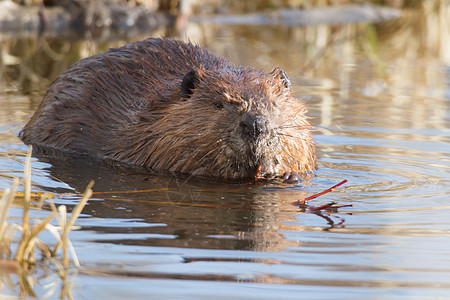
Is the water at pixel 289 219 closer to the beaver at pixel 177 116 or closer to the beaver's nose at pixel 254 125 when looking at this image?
the beaver at pixel 177 116

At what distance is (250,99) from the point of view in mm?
4203

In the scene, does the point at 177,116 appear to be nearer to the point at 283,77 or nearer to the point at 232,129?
the point at 232,129

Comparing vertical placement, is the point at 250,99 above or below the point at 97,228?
above

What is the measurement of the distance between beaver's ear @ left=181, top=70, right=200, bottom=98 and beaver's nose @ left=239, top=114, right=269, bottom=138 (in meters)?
0.65

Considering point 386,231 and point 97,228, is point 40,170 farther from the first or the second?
point 386,231

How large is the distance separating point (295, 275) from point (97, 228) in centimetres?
96

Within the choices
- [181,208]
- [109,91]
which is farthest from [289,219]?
[109,91]

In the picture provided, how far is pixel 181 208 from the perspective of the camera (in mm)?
3711

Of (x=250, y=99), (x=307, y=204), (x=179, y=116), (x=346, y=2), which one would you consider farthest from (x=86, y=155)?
(x=346, y=2)

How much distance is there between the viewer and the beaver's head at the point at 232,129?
4129mm

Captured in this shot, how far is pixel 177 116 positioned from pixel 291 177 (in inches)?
31.2

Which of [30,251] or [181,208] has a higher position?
[30,251]

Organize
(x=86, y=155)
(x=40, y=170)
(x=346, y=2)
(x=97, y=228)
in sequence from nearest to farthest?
(x=97, y=228) → (x=40, y=170) → (x=86, y=155) → (x=346, y=2)

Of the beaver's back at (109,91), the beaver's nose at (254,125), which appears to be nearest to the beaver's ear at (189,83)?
the beaver's back at (109,91)
